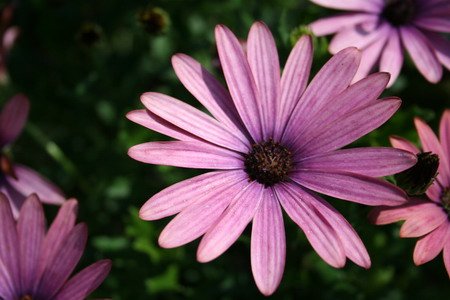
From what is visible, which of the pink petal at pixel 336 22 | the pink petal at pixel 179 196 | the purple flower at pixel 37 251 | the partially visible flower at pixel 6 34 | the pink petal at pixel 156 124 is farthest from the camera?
the partially visible flower at pixel 6 34

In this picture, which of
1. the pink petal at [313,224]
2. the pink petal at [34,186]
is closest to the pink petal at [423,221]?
the pink petal at [313,224]

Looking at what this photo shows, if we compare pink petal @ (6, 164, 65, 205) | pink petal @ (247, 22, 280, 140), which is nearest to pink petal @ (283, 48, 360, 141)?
pink petal @ (247, 22, 280, 140)

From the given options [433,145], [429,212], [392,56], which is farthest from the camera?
[392,56]

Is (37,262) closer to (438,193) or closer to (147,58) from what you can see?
(438,193)

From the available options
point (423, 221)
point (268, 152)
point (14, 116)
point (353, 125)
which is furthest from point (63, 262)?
point (423, 221)

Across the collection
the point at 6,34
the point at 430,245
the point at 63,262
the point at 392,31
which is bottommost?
the point at 430,245

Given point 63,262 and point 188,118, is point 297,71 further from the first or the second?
point 63,262

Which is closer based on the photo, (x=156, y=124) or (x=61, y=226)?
(x=156, y=124)

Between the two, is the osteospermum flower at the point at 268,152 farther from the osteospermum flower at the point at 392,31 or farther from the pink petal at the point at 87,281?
the osteospermum flower at the point at 392,31
